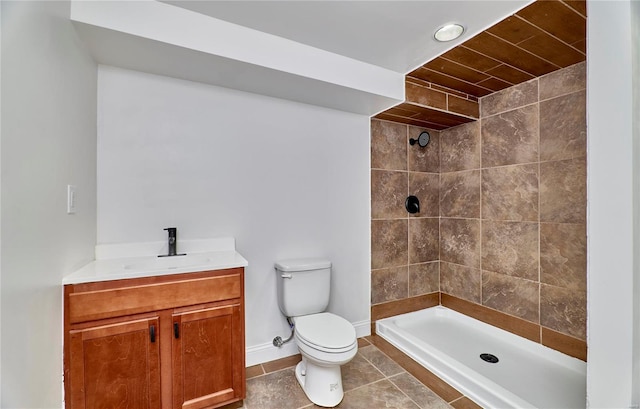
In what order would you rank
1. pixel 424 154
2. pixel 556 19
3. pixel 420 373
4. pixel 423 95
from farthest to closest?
pixel 424 154
pixel 423 95
pixel 420 373
pixel 556 19

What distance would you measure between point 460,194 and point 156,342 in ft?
8.74

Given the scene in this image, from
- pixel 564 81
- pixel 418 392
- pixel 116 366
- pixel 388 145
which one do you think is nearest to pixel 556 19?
pixel 564 81

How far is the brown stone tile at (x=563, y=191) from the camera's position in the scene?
1894mm

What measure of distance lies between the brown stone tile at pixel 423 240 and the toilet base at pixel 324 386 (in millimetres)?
1413

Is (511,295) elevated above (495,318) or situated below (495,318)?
above

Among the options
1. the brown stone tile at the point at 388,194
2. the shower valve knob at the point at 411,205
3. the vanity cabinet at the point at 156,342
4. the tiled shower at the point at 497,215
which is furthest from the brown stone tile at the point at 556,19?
the vanity cabinet at the point at 156,342

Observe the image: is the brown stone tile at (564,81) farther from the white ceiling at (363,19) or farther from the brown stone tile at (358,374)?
the brown stone tile at (358,374)

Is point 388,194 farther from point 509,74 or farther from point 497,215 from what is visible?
point 509,74

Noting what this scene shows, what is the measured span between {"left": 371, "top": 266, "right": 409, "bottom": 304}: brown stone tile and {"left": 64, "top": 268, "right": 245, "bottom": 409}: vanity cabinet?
1.37 m

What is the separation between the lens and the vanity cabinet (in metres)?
1.27

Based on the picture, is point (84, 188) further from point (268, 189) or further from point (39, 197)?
point (268, 189)

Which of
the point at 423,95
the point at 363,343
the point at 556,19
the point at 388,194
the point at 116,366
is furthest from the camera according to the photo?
the point at 388,194

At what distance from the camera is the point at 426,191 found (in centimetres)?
282

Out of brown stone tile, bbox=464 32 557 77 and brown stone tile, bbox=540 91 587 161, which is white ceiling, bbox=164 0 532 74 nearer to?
brown stone tile, bbox=464 32 557 77
